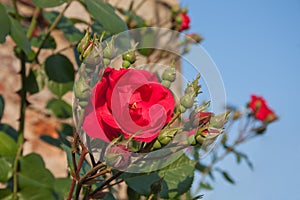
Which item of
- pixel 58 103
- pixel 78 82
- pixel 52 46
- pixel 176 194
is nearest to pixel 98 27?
pixel 52 46

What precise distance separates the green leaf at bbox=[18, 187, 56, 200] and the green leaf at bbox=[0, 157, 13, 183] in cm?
4

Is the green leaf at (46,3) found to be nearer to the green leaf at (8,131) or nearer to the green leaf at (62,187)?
the green leaf at (62,187)

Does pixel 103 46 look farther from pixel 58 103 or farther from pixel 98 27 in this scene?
pixel 58 103

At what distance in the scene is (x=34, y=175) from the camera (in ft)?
3.45

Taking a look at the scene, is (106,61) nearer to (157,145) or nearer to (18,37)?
(157,145)

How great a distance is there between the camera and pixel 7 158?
1047 millimetres

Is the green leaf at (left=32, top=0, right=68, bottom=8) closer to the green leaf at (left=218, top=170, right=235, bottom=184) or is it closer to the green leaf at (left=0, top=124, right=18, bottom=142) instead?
the green leaf at (left=0, top=124, right=18, bottom=142)

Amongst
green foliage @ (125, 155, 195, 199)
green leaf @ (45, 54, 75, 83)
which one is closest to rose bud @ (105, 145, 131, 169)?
green foliage @ (125, 155, 195, 199)

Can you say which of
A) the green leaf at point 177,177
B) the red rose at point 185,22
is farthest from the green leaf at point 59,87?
the red rose at point 185,22

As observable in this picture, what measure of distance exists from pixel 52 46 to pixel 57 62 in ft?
0.27

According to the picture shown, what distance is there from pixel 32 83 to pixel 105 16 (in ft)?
1.57

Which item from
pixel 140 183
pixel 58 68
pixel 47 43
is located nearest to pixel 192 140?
pixel 140 183

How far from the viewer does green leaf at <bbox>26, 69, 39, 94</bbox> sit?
1293 millimetres

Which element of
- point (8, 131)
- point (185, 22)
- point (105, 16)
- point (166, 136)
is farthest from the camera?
point (185, 22)
